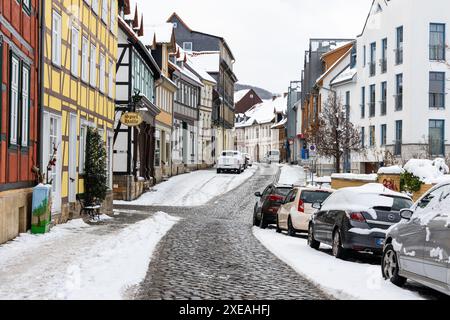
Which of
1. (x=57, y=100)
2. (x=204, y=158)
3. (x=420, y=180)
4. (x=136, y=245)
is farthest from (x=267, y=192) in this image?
(x=204, y=158)

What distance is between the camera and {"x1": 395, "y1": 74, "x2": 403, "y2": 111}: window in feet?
144

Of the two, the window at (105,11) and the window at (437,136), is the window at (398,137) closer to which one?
the window at (437,136)

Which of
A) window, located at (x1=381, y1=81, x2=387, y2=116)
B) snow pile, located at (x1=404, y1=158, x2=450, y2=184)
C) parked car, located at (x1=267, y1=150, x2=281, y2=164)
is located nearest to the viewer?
snow pile, located at (x1=404, y1=158, x2=450, y2=184)

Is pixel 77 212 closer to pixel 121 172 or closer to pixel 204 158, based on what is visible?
pixel 121 172

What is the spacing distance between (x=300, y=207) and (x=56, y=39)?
27.1 ft

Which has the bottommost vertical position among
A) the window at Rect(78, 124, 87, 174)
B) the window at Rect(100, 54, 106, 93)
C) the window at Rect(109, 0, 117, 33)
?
the window at Rect(78, 124, 87, 174)

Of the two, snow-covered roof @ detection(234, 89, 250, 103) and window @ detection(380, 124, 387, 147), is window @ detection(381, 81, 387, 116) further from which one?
snow-covered roof @ detection(234, 89, 250, 103)

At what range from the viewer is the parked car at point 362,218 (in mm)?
14117

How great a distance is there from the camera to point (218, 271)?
12164mm

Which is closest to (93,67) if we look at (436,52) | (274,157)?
(436,52)

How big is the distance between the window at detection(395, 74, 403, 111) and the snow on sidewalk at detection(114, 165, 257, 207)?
39.3 ft

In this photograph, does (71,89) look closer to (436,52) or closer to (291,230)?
(291,230)

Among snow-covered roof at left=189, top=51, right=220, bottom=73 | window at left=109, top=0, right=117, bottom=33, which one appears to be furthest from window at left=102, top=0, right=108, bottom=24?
snow-covered roof at left=189, top=51, right=220, bottom=73
